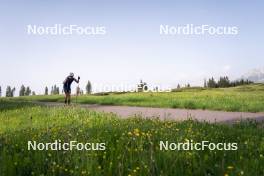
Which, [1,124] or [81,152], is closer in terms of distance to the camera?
[81,152]

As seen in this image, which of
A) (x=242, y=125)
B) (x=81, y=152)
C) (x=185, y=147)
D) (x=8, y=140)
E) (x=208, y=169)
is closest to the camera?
(x=208, y=169)

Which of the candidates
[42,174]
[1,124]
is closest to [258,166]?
[42,174]

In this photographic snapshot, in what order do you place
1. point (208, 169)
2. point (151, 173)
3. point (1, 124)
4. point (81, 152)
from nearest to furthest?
point (151, 173) → point (208, 169) → point (81, 152) → point (1, 124)

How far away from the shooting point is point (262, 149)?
8969 millimetres

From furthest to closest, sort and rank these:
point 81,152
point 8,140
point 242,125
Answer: point 242,125
point 8,140
point 81,152

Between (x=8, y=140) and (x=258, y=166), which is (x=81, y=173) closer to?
(x=258, y=166)

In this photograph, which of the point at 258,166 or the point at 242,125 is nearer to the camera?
the point at 258,166

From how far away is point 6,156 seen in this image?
8.60 metres

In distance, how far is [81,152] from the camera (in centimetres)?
852

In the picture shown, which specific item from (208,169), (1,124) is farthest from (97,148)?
→ (1,124)

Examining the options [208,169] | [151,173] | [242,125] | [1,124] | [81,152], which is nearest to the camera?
[151,173]

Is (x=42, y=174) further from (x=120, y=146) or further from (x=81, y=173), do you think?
(x=120, y=146)

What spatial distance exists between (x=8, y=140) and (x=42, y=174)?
403cm

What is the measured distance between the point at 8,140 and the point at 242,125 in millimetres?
7345
